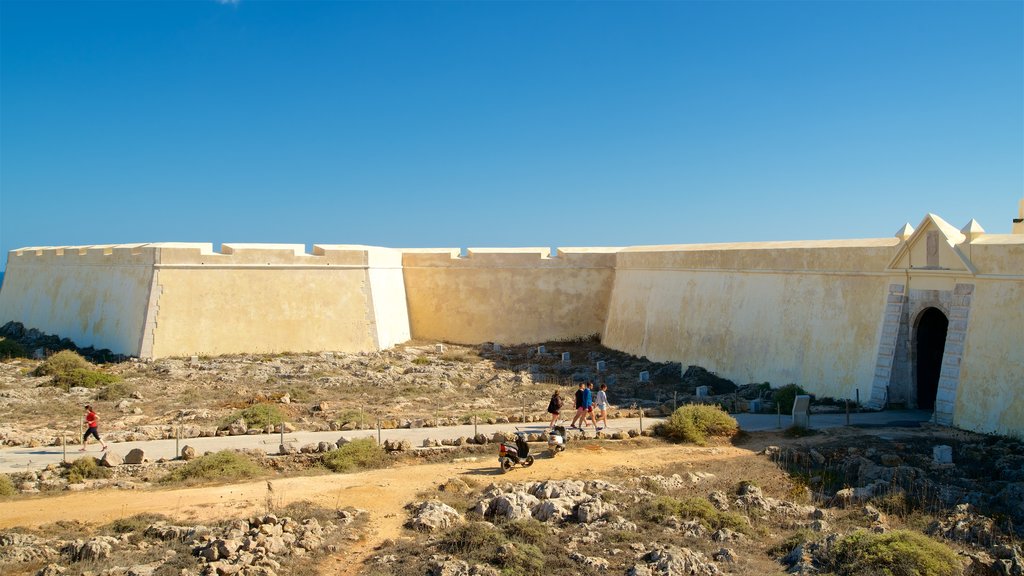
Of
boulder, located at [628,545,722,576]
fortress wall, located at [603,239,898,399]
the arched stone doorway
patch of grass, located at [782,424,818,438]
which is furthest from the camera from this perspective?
fortress wall, located at [603,239,898,399]

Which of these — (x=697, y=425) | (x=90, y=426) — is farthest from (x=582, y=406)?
(x=90, y=426)

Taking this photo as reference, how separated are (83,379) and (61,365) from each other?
1410 mm

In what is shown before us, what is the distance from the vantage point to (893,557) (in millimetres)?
9742

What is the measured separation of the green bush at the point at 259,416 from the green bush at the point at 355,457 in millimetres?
3465

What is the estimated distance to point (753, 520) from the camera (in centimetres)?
1194

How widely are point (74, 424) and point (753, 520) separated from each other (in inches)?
593

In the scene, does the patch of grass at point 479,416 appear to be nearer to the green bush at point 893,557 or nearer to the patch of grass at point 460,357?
the patch of grass at point 460,357

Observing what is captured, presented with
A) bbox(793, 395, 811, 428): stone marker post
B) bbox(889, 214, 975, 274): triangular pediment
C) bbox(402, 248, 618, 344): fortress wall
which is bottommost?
bbox(793, 395, 811, 428): stone marker post

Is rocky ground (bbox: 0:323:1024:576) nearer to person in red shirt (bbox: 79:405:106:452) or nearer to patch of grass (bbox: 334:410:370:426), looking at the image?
patch of grass (bbox: 334:410:370:426)

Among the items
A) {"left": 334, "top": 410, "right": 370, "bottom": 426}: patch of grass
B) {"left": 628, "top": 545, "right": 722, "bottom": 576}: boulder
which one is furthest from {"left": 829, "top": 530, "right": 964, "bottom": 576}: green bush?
{"left": 334, "top": 410, "right": 370, "bottom": 426}: patch of grass

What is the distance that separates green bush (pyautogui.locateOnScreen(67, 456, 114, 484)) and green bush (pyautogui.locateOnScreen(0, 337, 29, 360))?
1607 centimetres

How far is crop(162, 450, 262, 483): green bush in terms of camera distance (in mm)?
13688

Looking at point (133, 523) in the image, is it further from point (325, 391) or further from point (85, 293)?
point (85, 293)

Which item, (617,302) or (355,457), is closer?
(355,457)
